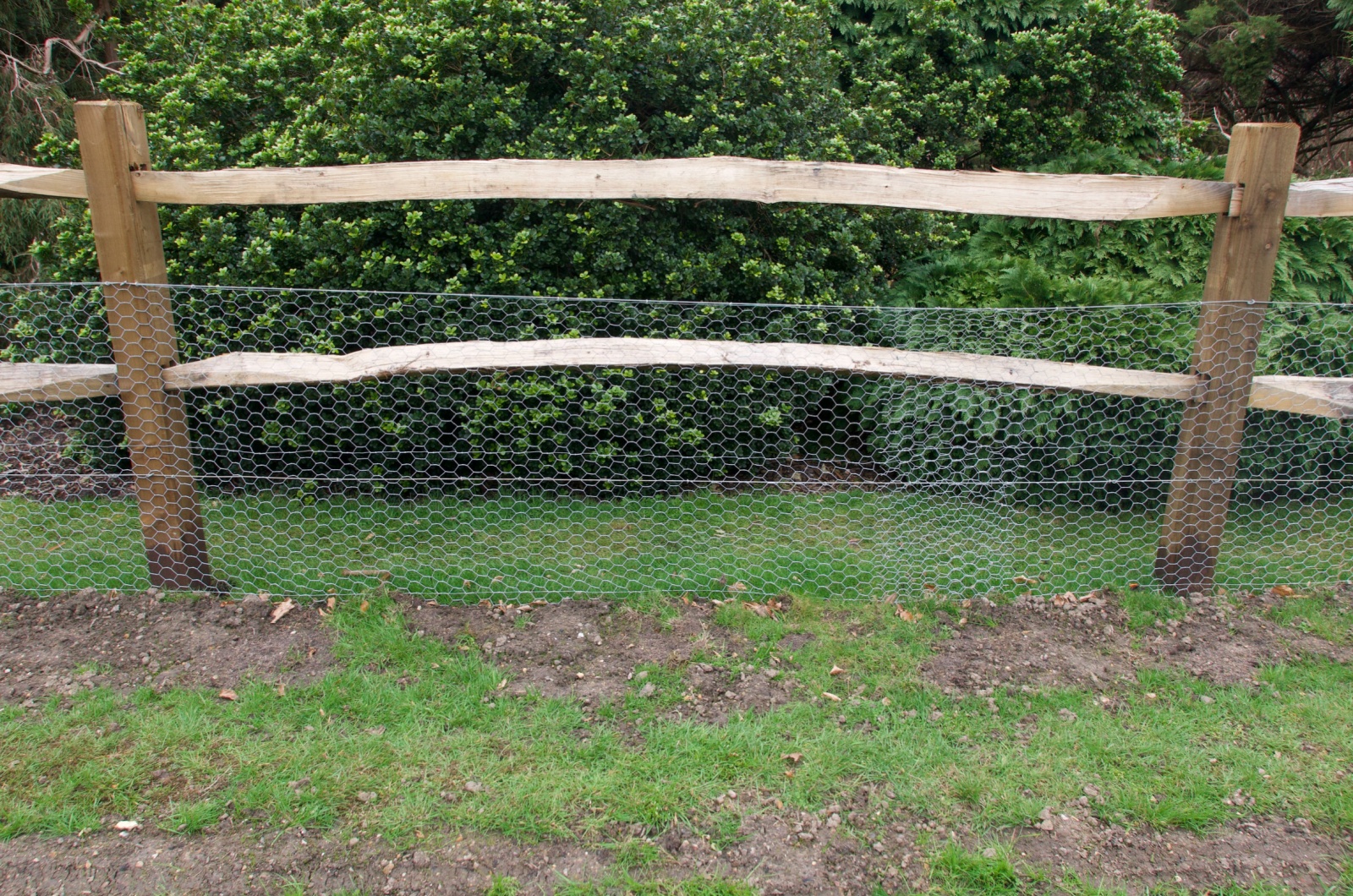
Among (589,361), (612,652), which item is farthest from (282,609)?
(589,361)

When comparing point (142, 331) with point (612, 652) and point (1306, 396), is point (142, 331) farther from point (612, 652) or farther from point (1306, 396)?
point (1306, 396)

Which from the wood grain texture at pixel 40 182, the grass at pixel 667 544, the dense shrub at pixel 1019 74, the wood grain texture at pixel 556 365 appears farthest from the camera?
the dense shrub at pixel 1019 74

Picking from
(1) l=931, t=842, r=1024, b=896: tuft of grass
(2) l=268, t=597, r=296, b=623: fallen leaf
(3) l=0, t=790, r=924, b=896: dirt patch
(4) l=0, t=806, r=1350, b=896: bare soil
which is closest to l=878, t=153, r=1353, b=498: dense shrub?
(4) l=0, t=806, r=1350, b=896: bare soil

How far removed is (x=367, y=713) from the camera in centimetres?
324

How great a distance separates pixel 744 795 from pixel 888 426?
255 centimetres

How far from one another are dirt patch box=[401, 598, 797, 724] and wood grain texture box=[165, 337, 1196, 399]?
1.05 meters

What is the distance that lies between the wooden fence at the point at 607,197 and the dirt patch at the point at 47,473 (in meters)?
1.39

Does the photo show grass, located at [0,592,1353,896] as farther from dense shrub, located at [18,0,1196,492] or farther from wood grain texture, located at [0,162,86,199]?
wood grain texture, located at [0,162,86,199]

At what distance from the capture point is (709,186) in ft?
12.0

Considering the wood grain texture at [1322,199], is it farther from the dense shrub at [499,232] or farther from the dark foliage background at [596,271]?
the dense shrub at [499,232]

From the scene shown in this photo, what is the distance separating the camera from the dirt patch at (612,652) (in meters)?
3.38

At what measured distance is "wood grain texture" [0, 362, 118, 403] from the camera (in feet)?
11.7

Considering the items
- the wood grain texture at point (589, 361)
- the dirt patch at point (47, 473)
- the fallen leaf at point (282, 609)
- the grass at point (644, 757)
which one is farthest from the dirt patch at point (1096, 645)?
the dirt patch at point (47, 473)

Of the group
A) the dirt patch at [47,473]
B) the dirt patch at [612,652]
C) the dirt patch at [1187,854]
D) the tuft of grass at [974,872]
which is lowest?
the dirt patch at [1187,854]
